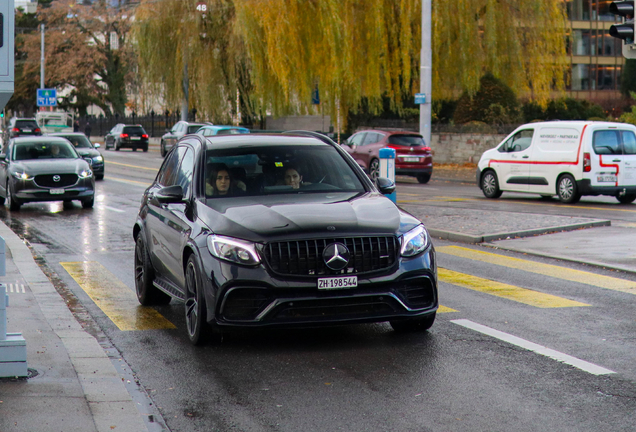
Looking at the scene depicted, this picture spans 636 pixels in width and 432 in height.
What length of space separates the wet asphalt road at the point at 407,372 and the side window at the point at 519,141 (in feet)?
43.2

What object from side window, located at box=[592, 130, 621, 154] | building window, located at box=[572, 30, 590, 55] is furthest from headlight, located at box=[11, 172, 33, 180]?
building window, located at box=[572, 30, 590, 55]

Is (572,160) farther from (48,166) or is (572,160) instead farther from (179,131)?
(179,131)

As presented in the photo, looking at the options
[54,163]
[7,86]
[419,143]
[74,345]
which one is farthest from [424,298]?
[419,143]

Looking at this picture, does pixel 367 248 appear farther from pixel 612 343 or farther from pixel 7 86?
pixel 7 86

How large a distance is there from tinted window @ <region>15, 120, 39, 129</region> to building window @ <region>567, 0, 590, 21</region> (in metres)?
48.8

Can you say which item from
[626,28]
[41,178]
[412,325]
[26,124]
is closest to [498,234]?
[626,28]

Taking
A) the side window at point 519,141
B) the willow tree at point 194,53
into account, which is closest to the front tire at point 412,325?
the side window at point 519,141

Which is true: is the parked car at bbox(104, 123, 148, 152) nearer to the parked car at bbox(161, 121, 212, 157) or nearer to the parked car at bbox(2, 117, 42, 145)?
the parked car at bbox(2, 117, 42, 145)

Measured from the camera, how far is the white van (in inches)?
841

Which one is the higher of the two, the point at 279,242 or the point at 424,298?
the point at 279,242

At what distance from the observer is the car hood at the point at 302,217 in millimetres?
6789

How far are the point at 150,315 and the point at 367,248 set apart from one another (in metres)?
2.69

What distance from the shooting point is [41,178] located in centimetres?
2011

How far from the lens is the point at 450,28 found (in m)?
34.2
